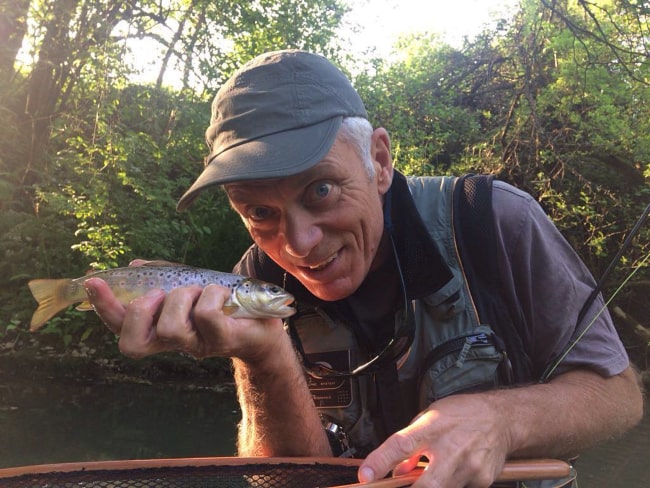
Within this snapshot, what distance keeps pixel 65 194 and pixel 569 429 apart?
22.6ft

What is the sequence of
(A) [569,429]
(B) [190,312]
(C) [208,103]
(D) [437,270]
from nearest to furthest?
(B) [190,312] → (A) [569,429] → (D) [437,270] → (C) [208,103]

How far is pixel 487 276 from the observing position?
1771mm

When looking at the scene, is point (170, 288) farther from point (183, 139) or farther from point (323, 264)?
point (183, 139)

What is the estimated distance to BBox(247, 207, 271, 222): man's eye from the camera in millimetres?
1756

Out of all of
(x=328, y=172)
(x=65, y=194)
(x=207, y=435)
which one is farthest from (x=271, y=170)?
(x=65, y=194)

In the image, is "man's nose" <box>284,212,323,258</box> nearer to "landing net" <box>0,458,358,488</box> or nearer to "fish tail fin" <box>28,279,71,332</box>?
"landing net" <box>0,458,358,488</box>

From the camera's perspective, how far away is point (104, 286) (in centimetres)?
148

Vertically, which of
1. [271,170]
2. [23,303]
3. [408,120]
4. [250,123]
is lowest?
[23,303]

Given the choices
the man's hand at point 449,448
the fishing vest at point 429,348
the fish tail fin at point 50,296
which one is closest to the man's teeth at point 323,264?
the fishing vest at point 429,348

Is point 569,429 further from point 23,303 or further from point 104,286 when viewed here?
point 23,303

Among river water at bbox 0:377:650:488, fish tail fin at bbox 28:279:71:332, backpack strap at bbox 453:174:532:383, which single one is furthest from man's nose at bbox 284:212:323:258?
river water at bbox 0:377:650:488

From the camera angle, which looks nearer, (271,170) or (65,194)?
(271,170)

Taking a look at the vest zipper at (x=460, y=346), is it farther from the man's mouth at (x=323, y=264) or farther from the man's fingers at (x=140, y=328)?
the man's fingers at (x=140, y=328)

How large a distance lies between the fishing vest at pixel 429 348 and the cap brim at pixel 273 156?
16.9 inches
